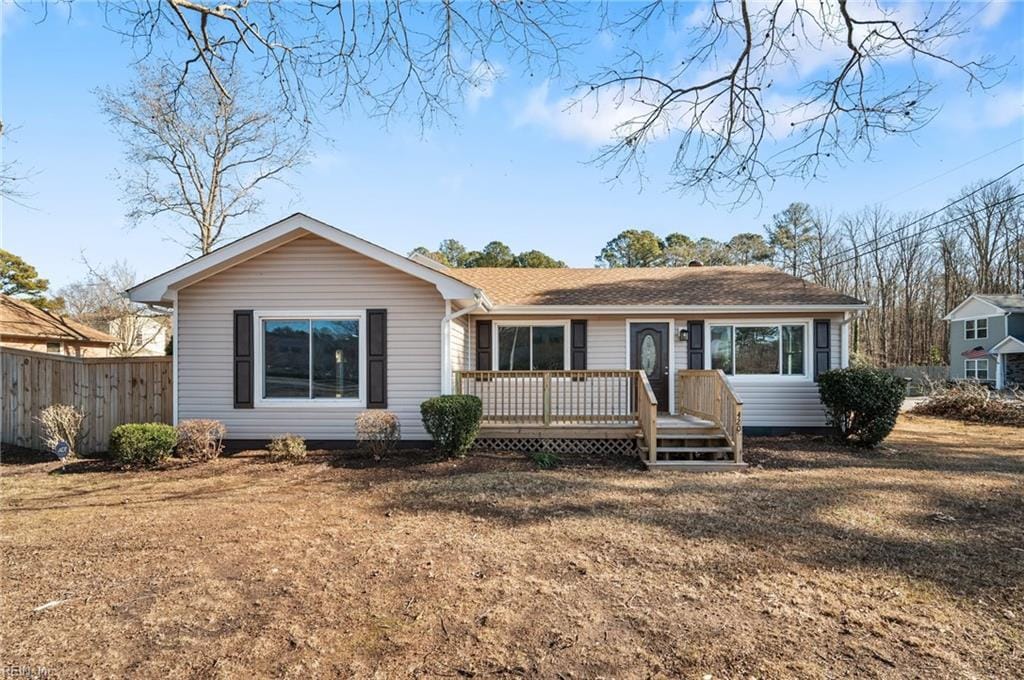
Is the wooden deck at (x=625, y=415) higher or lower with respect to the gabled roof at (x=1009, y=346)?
lower

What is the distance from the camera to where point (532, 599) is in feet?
11.4

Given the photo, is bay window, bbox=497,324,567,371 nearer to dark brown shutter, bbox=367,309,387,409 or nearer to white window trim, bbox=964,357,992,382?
dark brown shutter, bbox=367,309,387,409

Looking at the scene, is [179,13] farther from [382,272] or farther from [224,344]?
[224,344]

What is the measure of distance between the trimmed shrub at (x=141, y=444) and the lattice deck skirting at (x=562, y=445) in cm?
454

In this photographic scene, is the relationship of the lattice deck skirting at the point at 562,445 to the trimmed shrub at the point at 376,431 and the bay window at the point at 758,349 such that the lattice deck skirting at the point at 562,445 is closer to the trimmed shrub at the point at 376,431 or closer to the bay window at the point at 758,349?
the trimmed shrub at the point at 376,431

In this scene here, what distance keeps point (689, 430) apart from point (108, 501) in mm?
7562

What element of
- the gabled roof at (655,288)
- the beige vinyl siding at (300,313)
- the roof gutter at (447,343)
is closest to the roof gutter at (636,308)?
the gabled roof at (655,288)

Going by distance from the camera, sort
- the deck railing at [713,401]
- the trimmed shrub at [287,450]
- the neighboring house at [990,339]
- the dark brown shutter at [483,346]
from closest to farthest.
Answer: the deck railing at [713,401] < the trimmed shrub at [287,450] < the dark brown shutter at [483,346] < the neighboring house at [990,339]

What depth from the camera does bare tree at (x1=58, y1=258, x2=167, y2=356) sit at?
22.0 m

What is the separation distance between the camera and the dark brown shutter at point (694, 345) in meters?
10.9

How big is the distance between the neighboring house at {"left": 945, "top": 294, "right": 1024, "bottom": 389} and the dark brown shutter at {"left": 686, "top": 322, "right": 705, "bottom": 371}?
20.8 meters

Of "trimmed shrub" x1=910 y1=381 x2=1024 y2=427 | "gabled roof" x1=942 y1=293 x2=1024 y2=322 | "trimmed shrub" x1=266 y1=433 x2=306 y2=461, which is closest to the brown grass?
"trimmed shrub" x1=266 y1=433 x2=306 y2=461

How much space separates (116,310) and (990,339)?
41252 mm

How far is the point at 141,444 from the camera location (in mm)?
7523
